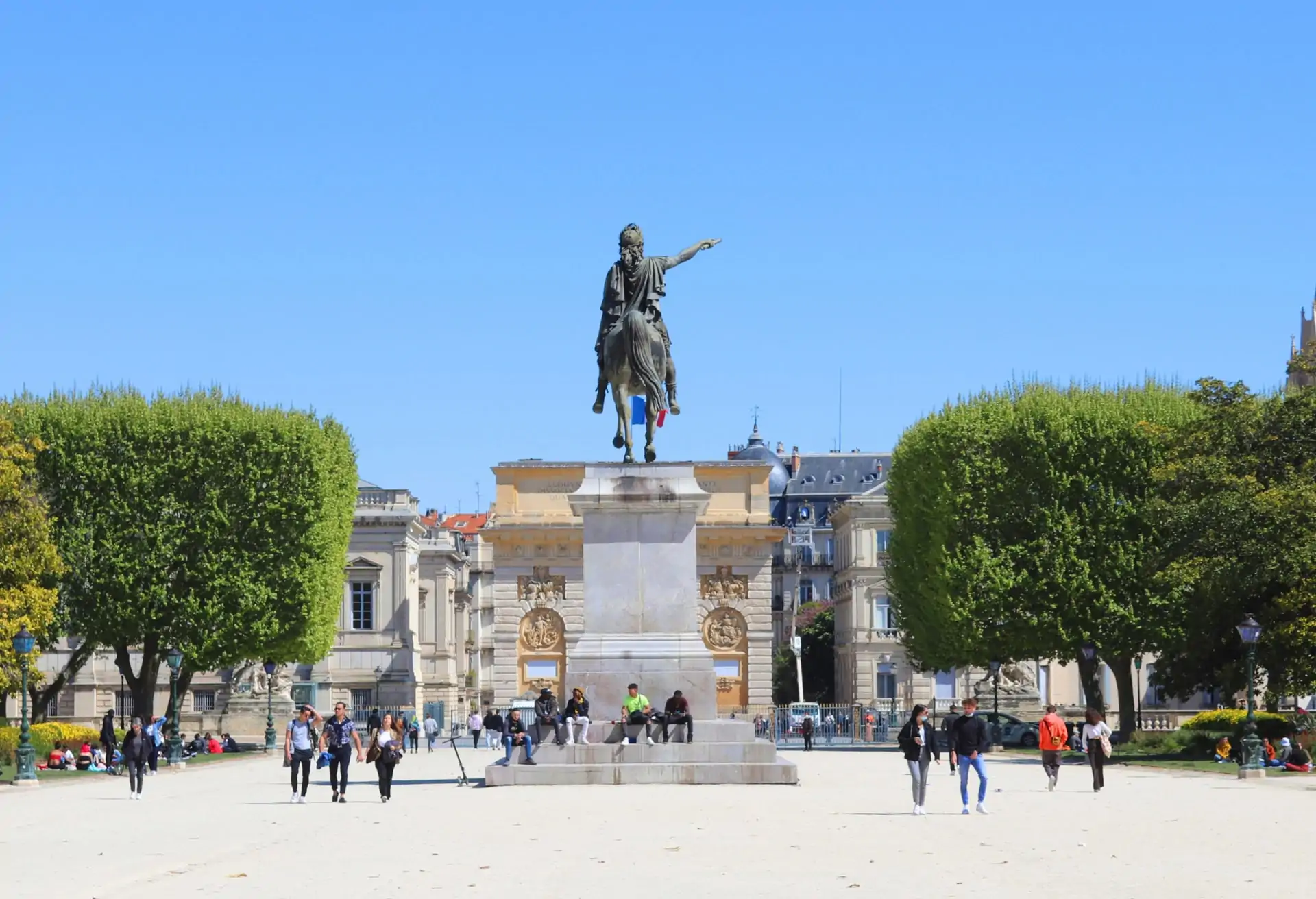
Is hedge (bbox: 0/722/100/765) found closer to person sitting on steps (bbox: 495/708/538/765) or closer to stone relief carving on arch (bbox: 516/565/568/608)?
person sitting on steps (bbox: 495/708/538/765)

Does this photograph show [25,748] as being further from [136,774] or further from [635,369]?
[635,369]

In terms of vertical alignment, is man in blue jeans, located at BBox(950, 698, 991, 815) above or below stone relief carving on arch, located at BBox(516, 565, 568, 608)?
below

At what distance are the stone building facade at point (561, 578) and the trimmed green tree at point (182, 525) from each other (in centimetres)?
2870

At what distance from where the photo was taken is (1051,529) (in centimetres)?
5125

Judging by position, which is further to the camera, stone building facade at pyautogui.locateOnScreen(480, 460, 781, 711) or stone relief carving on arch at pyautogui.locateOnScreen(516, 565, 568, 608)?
stone relief carving on arch at pyautogui.locateOnScreen(516, 565, 568, 608)

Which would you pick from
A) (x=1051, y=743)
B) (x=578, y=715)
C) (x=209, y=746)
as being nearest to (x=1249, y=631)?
(x=1051, y=743)

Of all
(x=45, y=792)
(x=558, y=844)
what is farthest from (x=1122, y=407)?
(x=558, y=844)

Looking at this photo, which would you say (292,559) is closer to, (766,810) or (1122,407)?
(1122,407)

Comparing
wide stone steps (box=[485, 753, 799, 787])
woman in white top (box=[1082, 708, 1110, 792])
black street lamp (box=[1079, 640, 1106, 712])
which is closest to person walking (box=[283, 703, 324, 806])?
wide stone steps (box=[485, 753, 799, 787])

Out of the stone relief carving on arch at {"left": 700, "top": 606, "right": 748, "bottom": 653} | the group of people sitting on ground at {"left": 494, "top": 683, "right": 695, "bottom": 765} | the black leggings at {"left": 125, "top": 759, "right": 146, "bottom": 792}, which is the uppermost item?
the stone relief carving on arch at {"left": 700, "top": 606, "right": 748, "bottom": 653}

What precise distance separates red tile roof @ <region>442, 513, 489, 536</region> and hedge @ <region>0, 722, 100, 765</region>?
283ft

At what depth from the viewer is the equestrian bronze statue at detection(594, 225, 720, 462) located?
30.1 m

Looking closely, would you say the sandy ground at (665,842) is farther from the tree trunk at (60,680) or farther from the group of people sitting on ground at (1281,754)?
the tree trunk at (60,680)

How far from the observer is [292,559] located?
53.1 m
